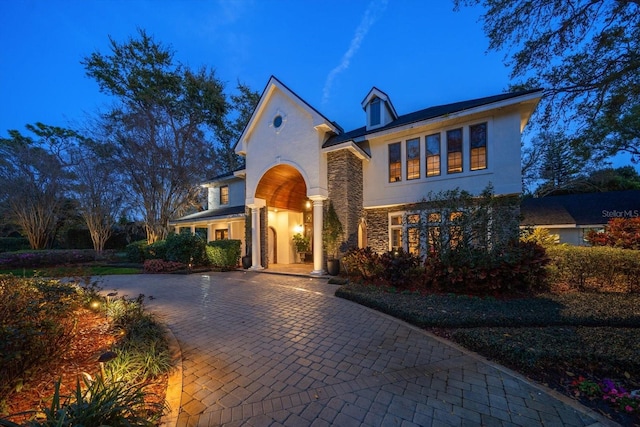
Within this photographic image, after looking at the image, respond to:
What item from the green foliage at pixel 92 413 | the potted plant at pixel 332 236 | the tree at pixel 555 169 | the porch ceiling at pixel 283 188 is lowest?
the green foliage at pixel 92 413

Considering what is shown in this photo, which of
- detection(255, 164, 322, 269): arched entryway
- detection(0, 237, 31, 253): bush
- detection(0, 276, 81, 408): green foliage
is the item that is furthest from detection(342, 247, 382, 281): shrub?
detection(0, 237, 31, 253): bush

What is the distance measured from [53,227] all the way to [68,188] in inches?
180

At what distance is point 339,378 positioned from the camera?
3.22 meters

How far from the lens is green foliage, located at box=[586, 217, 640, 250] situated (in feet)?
26.9

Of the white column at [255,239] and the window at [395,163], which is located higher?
the window at [395,163]

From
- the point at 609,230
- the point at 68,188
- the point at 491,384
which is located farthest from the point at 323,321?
the point at 68,188

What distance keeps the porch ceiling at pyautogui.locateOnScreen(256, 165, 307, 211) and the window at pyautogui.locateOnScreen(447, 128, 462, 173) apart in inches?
283

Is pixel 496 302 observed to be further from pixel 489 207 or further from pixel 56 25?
pixel 56 25

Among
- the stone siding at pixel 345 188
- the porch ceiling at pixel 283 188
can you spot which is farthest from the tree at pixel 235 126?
the stone siding at pixel 345 188

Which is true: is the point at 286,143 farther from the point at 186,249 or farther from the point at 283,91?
the point at 186,249

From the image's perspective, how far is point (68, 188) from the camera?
1777 centimetres

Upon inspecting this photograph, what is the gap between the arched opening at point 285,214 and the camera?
13202 millimetres

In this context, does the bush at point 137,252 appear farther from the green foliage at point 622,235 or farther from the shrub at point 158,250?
the green foliage at point 622,235

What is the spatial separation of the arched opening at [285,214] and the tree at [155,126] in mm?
6196
